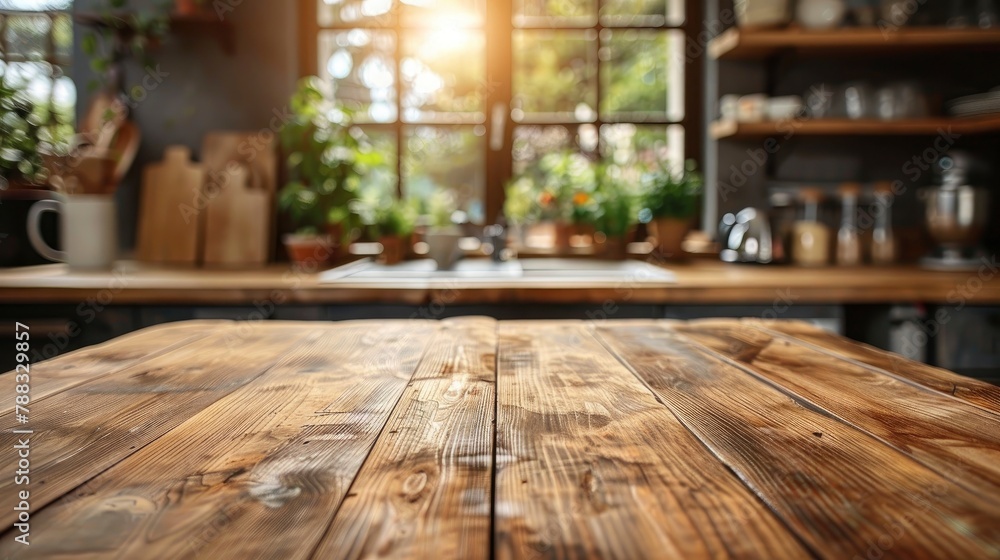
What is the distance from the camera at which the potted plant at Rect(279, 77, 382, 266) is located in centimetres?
258

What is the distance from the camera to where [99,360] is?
1026 mm

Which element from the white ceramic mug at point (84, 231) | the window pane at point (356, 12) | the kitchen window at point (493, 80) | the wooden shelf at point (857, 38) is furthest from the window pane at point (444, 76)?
the white ceramic mug at point (84, 231)

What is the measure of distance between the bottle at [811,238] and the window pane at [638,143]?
539 millimetres

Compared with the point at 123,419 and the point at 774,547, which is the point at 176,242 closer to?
the point at 123,419

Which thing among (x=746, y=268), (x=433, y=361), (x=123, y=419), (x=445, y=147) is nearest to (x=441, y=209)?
(x=445, y=147)

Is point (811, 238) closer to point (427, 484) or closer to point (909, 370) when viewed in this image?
point (909, 370)

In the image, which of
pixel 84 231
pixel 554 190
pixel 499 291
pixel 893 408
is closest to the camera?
pixel 893 408

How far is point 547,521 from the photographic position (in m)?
0.46

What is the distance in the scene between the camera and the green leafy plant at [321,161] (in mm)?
2590

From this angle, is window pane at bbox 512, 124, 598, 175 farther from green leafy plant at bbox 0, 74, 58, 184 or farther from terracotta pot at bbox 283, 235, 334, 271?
green leafy plant at bbox 0, 74, 58, 184

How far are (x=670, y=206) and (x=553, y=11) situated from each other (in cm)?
94

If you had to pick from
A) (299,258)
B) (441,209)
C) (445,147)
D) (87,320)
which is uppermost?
(445,147)

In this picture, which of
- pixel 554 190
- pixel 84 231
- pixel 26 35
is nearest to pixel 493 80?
pixel 554 190

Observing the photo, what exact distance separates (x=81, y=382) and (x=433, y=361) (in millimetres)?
438
